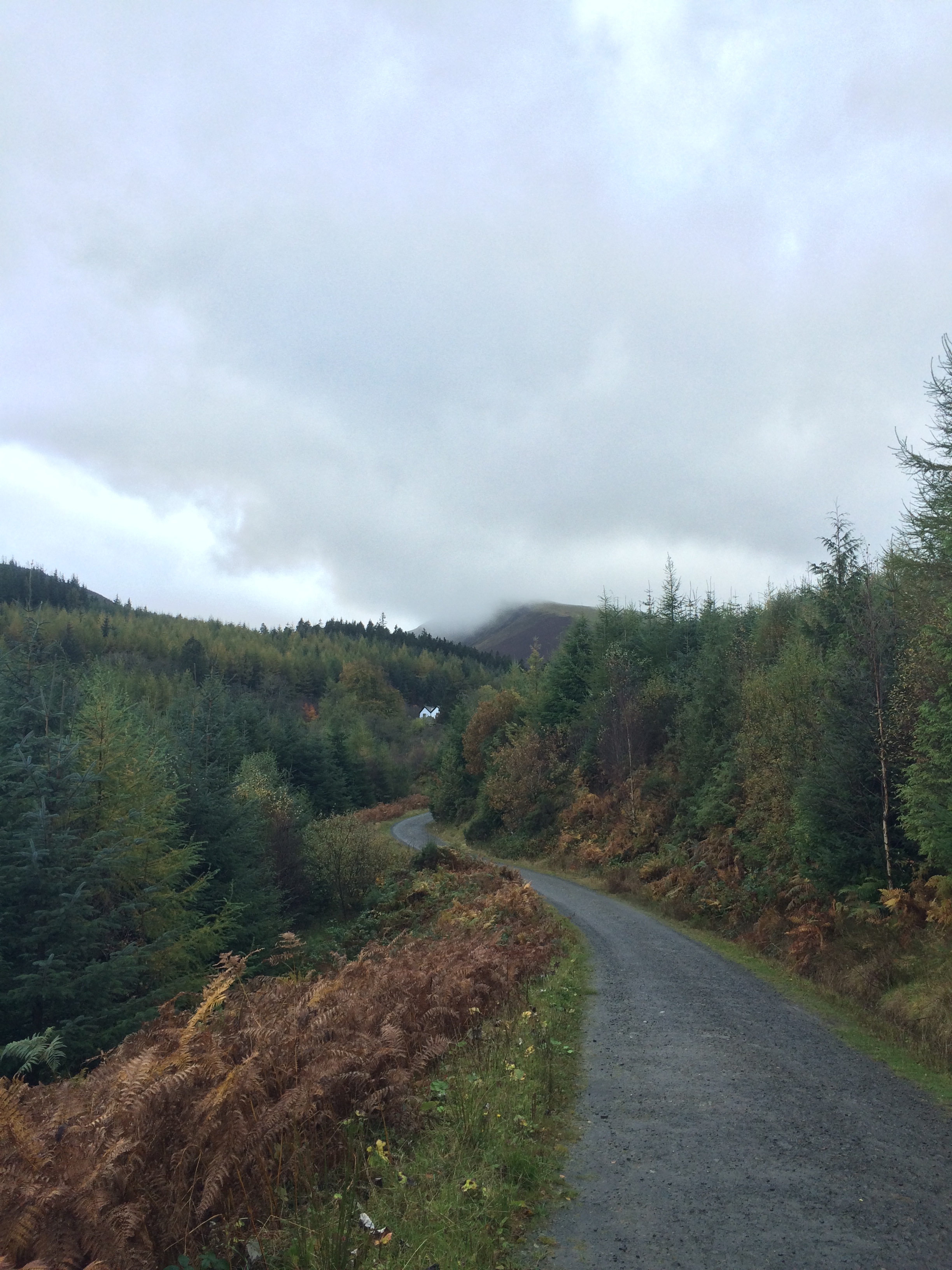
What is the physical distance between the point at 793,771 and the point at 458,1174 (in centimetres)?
1877

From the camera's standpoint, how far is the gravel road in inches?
201

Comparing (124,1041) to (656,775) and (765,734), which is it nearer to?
(765,734)

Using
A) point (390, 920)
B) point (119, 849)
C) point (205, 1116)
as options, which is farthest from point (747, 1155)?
point (390, 920)

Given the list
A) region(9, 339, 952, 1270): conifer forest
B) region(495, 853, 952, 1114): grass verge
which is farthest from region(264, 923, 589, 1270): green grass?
region(495, 853, 952, 1114): grass verge

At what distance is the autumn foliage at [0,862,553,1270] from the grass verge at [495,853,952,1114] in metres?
5.32

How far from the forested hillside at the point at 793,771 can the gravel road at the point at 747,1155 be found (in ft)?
7.76

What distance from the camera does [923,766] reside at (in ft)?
44.9

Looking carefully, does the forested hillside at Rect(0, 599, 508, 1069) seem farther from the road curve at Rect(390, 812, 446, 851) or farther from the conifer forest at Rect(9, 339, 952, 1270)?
the road curve at Rect(390, 812, 446, 851)

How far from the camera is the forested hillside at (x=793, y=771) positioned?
44.9ft

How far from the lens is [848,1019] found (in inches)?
465

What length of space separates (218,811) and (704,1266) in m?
26.3

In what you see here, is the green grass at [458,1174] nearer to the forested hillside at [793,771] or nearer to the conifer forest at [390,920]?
the conifer forest at [390,920]

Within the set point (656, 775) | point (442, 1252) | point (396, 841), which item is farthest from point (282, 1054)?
point (396, 841)

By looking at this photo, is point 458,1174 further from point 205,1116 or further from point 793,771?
point 793,771
